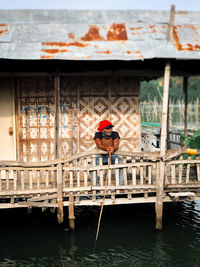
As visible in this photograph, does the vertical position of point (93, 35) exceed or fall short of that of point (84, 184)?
it exceeds it

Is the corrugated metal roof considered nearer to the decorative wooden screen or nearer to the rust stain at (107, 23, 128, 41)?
the rust stain at (107, 23, 128, 41)

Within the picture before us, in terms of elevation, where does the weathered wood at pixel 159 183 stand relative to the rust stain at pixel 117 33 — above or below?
below

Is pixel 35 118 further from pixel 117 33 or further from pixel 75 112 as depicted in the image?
pixel 117 33

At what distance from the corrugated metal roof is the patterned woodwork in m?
1.74

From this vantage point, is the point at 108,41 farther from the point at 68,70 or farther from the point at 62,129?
the point at 62,129

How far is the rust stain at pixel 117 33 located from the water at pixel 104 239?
15.2 feet

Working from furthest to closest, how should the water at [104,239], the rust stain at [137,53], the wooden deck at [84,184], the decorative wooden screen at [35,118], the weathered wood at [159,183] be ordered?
the decorative wooden screen at [35,118]
the weathered wood at [159,183]
the wooden deck at [84,184]
the rust stain at [137,53]
the water at [104,239]

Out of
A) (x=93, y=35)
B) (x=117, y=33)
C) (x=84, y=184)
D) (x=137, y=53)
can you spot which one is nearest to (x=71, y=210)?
(x=84, y=184)

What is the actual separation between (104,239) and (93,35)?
4.74 m

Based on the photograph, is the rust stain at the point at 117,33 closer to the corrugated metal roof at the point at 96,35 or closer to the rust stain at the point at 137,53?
the corrugated metal roof at the point at 96,35

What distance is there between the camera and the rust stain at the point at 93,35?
7.42m

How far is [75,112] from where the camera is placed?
9312mm

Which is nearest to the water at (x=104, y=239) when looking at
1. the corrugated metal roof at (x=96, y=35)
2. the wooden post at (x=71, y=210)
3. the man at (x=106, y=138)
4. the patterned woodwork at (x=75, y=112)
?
the wooden post at (x=71, y=210)

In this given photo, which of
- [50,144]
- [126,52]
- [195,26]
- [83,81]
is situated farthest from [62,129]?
[195,26]
